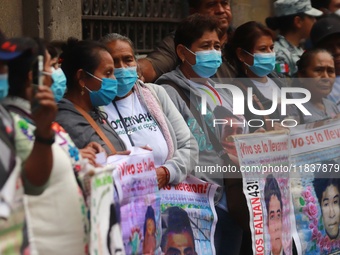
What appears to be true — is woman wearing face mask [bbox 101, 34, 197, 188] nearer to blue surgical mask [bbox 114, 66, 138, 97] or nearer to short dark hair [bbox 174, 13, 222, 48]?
blue surgical mask [bbox 114, 66, 138, 97]

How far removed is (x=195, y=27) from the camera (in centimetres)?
774

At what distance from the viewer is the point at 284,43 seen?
9445mm

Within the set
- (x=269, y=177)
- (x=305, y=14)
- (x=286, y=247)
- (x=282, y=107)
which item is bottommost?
(x=286, y=247)

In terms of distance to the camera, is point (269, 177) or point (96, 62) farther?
point (269, 177)

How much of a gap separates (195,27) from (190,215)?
144 centimetres

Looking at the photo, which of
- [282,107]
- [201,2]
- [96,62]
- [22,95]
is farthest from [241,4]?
[22,95]

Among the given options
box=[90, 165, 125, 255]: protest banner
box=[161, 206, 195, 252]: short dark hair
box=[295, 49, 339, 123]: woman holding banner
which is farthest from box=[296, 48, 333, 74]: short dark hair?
box=[90, 165, 125, 255]: protest banner

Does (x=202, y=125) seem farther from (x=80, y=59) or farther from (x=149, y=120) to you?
(x=80, y=59)

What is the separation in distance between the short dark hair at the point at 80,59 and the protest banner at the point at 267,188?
1.38 m

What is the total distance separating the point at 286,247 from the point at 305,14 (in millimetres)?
Answer: 3028

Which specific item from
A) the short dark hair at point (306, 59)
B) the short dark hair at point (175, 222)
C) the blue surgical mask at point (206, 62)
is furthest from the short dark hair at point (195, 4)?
the short dark hair at point (175, 222)

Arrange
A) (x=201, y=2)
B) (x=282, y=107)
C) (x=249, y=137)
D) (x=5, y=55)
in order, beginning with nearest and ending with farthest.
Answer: (x=5, y=55)
(x=249, y=137)
(x=282, y=107)
(x=201, y=2)

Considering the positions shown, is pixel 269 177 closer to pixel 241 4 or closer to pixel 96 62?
pixel 96 62

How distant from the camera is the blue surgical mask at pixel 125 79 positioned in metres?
6.86
